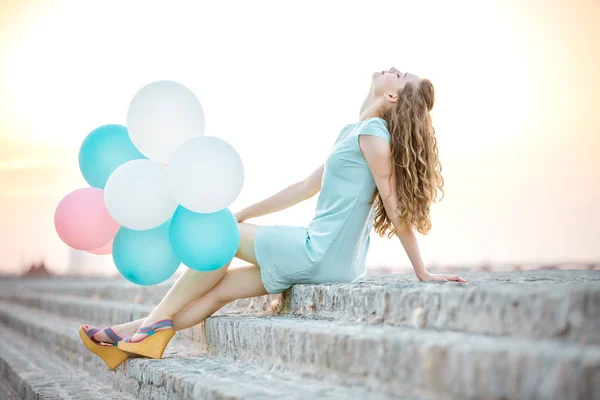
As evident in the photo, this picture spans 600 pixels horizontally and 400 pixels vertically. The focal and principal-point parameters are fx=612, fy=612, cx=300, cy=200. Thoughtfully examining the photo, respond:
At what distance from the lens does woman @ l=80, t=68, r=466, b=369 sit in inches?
118

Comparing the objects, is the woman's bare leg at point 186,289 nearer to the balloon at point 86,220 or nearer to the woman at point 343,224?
the woman at point 343,224

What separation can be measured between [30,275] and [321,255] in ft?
53.3

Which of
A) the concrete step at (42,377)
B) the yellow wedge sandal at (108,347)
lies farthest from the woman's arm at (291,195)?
the concrete step at (42,377)

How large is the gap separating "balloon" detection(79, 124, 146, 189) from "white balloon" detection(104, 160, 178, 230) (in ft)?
1.13

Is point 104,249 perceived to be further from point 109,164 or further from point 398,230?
point 398,230

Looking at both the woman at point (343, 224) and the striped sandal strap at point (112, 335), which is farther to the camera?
the striped sandal strap at point (112, 335)

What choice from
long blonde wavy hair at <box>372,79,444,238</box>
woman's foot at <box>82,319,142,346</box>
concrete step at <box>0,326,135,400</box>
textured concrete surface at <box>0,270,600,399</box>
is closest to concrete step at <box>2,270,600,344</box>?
textured concrete surface at <box>0,270,600,399</box>

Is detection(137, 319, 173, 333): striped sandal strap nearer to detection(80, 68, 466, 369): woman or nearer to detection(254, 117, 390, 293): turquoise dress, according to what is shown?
detection(80, 68, 466, 369): woman

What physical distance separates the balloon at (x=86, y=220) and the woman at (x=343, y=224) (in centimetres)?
44

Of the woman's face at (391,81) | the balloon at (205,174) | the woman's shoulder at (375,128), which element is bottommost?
the balloon at (205,174)

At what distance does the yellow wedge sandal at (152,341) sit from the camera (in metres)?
3.08

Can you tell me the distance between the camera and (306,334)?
7.81 feet

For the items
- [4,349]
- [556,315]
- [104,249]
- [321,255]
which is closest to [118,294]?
[4,349]

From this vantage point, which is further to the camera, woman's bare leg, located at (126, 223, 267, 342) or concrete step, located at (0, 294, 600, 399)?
woman's bare leg, located at (126, 223, 267, 342)
